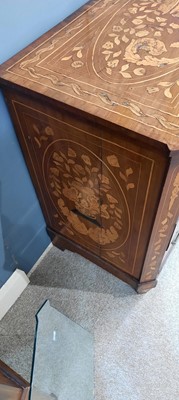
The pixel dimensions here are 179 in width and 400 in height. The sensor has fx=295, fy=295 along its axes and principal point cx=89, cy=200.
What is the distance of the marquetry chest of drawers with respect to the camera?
593mm

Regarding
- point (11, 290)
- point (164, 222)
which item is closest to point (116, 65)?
point (164, 222)

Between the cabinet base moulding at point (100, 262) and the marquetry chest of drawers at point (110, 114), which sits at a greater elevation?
the marquetry chest of drawers at point (110, 114)

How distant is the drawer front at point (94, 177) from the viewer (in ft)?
2.11

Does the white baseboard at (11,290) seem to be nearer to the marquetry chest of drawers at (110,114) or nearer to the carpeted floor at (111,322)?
the carpeted floor at (111,322)

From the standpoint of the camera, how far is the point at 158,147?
55 cm

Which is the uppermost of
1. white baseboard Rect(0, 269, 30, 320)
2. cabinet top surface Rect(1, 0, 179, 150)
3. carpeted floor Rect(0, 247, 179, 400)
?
cabinet top surface Rect(1, 0, 179, 150)

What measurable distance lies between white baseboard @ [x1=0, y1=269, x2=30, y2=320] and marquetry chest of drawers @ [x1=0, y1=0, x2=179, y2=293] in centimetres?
44

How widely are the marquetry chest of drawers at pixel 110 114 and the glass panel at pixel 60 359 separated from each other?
0.33m

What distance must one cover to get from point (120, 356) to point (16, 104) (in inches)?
37.3

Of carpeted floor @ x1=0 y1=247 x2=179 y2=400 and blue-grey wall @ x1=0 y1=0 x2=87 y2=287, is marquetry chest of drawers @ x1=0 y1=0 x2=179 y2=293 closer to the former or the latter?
blue-grey wall @ x1=0 y1=0 x2=87 y2=287

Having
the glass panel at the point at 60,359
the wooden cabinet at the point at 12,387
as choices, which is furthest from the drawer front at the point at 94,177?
the wooden cabinet at the point at 12,387

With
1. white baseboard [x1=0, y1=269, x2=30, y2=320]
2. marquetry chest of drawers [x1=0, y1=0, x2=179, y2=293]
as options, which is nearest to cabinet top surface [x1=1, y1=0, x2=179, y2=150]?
marquetry chest of drawers [x1=0, y1=0, x2=179, y2=293]

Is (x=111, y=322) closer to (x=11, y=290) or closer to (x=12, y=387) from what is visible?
(x=11, y=290)

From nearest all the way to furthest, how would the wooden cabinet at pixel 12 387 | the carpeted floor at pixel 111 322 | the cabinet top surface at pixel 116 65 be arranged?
the cabinet top surface at pixel 116 65 → the wooden cabinet at pixel 12 387 → the carpeted floor at pixel 111 322
